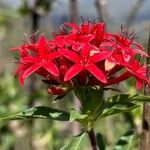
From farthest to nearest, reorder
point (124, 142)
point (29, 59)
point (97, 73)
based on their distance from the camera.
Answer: point (124, 142), point (29, 59), point (97, 73)

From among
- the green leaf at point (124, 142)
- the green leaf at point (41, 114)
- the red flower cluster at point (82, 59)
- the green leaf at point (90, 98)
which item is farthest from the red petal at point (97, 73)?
the green leaf at point (124, 142)

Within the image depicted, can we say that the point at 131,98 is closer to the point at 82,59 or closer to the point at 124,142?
the point at 82,59

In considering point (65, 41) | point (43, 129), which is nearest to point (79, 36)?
point (65, 41)

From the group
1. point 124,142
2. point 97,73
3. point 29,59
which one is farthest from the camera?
point 124,142

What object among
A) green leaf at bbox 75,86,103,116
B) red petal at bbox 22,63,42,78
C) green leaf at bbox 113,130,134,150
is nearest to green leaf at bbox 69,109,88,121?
green leaf at bbox 75,86,103,116

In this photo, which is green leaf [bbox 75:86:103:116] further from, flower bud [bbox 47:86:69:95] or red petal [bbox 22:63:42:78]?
red petal [bbox 22:63:42:78]

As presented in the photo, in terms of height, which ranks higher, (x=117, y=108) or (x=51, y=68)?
(x=51, y=68)

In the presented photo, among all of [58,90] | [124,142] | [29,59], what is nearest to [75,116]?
[58,90]
